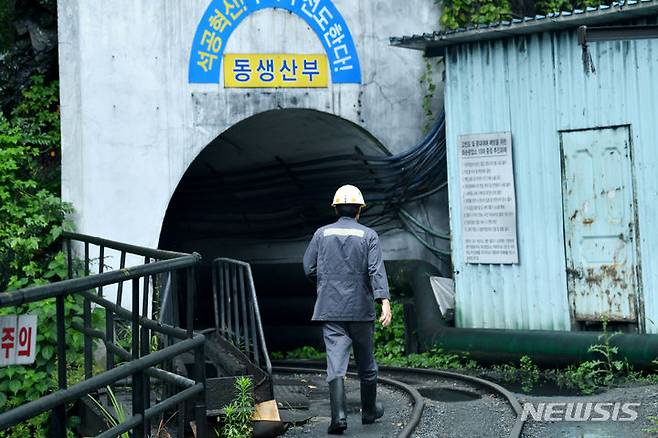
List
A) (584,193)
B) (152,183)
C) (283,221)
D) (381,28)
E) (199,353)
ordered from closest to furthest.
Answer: (199,353)
(584,193)
(152,183)
(381,28)
(283,221)

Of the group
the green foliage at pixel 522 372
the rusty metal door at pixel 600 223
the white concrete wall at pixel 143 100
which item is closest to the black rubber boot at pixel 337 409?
the green foliage at pixel 522 372

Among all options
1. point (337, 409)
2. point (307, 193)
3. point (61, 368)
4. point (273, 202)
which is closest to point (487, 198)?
point (307, 193)

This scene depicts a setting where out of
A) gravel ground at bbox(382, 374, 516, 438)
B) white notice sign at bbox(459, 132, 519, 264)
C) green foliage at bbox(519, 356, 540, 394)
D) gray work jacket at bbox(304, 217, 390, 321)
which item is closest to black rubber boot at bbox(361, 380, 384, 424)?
gravel ground at bbox(382, 374, 516, 438)

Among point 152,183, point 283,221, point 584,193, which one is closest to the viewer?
point 584,193

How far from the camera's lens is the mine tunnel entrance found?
14.2m

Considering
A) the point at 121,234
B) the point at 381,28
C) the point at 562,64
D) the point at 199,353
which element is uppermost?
the point at 381,28

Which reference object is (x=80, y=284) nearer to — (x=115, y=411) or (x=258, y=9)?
(x=115, y=411)

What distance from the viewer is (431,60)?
43.8 feet

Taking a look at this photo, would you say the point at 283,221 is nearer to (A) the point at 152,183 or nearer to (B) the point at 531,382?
(A) the point at 152,183

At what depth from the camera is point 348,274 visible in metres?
7.98

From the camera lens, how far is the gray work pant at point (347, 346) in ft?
25.9

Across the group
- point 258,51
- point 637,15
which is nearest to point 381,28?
point 258,51

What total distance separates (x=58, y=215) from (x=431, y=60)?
5383 mm

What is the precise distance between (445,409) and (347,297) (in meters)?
1.76
